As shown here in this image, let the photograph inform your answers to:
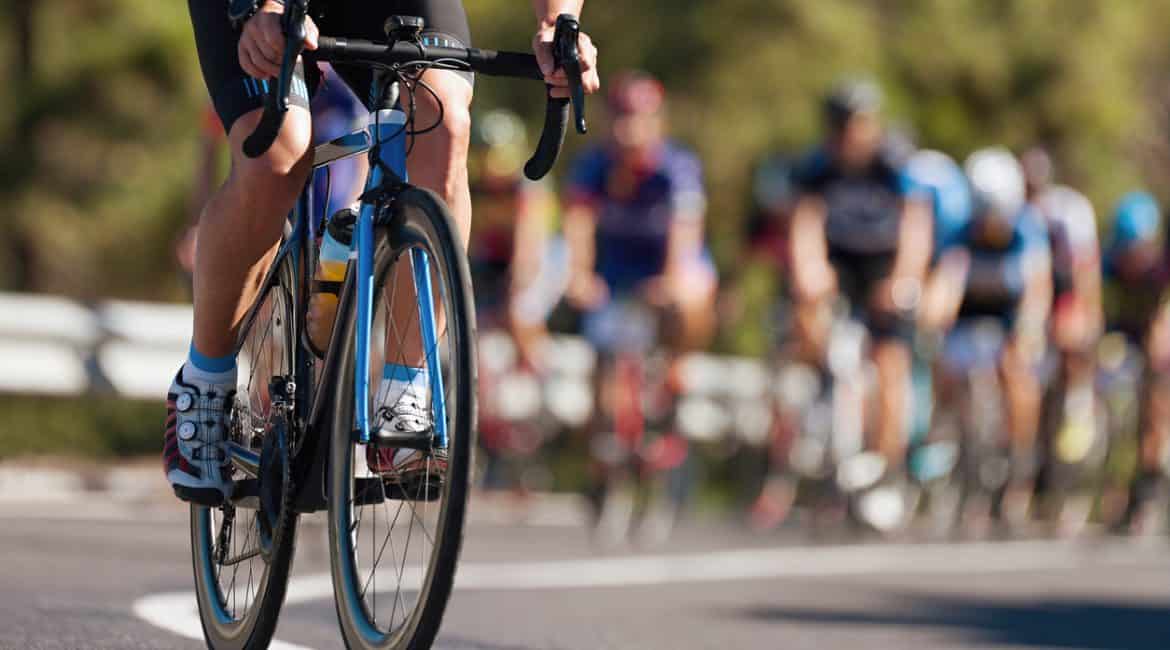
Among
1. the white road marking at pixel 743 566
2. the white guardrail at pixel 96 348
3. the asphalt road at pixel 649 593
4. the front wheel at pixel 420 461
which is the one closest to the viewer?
the front wheel at pixel 420 461

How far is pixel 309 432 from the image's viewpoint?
4637 mm

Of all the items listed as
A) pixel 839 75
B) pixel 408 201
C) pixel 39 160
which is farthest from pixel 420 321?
pixel 839 75

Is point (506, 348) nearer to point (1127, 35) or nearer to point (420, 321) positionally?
point (420, 321)

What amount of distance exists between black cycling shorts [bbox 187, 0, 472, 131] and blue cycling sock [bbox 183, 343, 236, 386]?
1.63 ft

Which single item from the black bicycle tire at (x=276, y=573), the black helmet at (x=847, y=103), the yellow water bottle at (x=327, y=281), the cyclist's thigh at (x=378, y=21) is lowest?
the black bicycle tire at (x=276, y=573)

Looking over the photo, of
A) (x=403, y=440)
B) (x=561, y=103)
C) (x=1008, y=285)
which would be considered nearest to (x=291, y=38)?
(x=561, y=103)

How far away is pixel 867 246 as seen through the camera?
1302 cm

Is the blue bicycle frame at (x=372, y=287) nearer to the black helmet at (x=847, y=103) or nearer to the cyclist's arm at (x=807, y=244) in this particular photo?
the black helmet at (x=847, y=103)

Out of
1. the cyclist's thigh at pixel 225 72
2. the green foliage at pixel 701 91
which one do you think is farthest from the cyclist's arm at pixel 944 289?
the cyclist's thigh at pixel 225 72

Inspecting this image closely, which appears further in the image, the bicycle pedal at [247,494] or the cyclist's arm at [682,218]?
the cyclist's arm at [682,218]

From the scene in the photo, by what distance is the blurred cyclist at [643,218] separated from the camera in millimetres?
12656

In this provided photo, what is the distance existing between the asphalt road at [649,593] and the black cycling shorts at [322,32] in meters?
1.27

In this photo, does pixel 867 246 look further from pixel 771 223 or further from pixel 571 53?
pixel 571 53

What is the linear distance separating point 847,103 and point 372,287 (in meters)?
8.34
